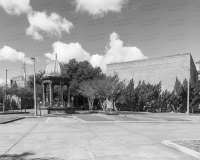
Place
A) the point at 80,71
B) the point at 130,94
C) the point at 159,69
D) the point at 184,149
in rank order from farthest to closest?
the point at 80,71 → the point at 159,69 → the point at 130,94 → the point at 184,149

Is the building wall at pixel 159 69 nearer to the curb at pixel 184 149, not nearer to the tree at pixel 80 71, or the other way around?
the tree at pixel 80 71

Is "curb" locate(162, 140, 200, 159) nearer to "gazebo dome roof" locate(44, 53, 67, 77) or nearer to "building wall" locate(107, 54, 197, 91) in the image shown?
"gazebo dome roof" locate(44, 53, 67, 77)

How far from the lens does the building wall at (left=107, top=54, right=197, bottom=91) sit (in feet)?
127

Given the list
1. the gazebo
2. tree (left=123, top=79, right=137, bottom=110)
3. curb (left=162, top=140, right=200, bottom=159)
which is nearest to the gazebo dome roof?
the gazebo

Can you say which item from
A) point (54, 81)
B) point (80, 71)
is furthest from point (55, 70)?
point (80, 71)

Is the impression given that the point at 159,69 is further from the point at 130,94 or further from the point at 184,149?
the point at 184,149

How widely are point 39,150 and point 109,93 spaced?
24.4m

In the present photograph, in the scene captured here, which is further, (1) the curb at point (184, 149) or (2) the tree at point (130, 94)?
(2) the tree at point (130, 94)

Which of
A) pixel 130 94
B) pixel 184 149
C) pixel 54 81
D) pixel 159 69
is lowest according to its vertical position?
pixel 184 149

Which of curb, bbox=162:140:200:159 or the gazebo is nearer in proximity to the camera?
curb, bbox=162:140:200:159

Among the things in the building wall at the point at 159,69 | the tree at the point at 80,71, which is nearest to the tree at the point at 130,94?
the building wall at the point at 159,69

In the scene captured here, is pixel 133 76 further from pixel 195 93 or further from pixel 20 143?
pixel 20 143

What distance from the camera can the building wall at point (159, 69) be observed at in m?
38.6

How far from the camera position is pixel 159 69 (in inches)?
1646
